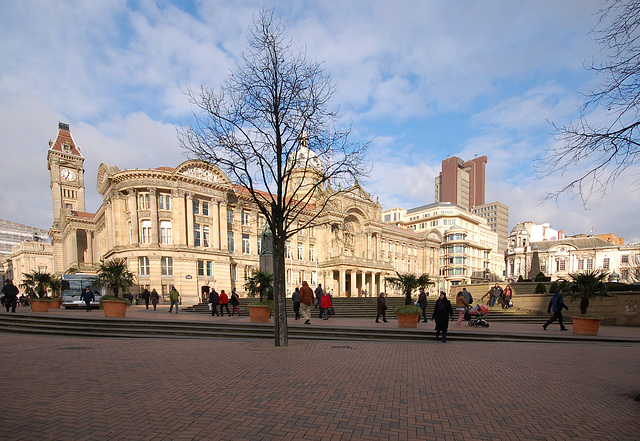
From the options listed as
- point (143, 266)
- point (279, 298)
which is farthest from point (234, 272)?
point (279, 298)

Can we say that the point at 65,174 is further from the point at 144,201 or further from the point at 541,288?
the point at 541,288

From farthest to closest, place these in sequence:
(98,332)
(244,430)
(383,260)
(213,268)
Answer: (383,260), (213,268), (98,332), (244,430)

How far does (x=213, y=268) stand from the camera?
4009cm

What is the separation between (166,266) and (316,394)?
35.7m

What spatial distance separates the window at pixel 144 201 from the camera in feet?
123

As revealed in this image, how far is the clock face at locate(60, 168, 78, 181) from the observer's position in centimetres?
7981

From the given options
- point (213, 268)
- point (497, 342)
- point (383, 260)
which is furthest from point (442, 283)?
point (497, 342)

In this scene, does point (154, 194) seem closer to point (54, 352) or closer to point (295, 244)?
point (295, 244)

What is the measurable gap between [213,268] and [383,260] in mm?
31766

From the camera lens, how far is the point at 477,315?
17094 mm

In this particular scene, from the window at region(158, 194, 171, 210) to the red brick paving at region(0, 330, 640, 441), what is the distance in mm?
30215

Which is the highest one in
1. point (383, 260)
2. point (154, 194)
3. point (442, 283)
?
point (154, 194)

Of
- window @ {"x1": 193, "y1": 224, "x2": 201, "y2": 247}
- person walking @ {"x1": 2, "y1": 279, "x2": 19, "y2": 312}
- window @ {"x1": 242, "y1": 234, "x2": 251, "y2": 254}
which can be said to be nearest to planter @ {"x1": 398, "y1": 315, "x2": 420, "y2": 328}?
person walking @ {"x1": 2, "y1": 279, "x2": 19, "y2": 312}

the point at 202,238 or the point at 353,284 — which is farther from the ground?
the point at 202,238
